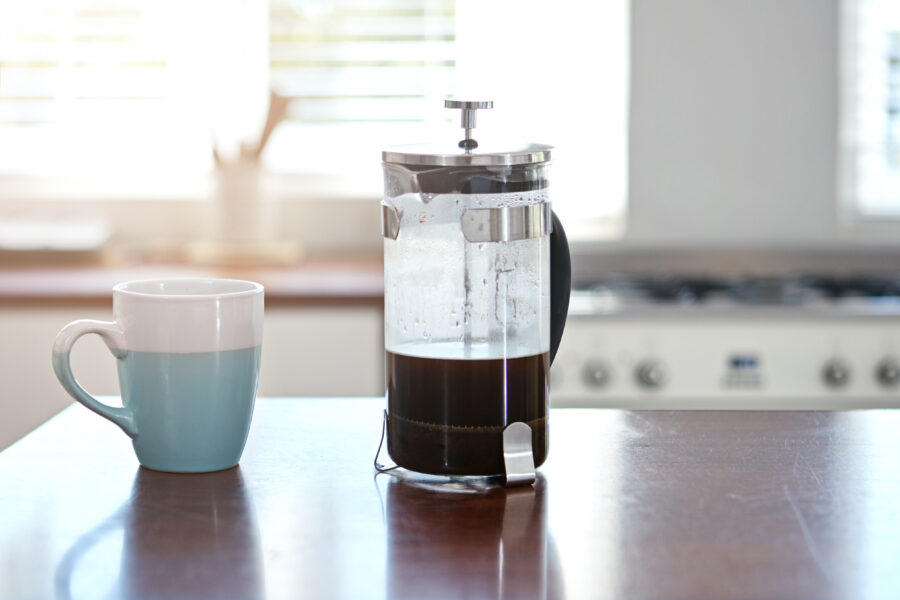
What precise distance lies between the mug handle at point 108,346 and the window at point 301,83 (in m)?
1.74

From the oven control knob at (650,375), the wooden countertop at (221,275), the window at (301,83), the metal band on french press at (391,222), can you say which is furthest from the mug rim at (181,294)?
the window at (301,83)

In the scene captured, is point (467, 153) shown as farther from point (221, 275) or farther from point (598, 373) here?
point (221, 275)

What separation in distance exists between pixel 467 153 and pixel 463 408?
0.19m

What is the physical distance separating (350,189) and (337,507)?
6.38ft

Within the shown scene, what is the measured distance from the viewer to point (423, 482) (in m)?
0.86

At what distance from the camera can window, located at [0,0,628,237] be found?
2592 millimetres

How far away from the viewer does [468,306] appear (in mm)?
853

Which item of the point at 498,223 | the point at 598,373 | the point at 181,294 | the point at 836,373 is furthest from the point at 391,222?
the point at 836,373

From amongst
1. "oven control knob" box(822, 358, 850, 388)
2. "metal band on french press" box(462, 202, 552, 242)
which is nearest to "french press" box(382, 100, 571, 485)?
"metal band on french press" box(462, 202, 552, 242)

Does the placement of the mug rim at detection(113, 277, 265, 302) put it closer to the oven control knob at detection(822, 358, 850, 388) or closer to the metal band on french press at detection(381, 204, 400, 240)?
the metal band on french press at detection(381, 204, 400, 240)

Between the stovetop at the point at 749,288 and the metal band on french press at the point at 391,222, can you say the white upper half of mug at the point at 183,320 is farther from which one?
the stovetop at the point at 749,288

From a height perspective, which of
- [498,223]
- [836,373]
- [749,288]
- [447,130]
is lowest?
[836,373]

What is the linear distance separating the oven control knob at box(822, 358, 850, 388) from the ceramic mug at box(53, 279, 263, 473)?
1.43m

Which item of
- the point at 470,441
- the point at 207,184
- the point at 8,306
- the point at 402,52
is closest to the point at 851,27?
the point at 402,52
